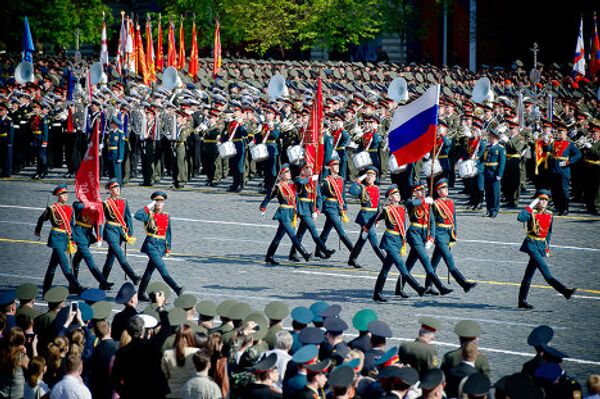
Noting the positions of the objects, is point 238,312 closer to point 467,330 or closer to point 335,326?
point 335,326

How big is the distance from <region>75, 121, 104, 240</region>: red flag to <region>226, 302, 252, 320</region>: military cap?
680 centimetres

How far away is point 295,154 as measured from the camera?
1142 inches

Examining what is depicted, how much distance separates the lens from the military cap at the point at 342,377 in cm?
987

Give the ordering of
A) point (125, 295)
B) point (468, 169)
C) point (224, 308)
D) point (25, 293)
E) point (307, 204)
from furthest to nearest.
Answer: point (468, 169) < point (307, 204) < point (25, 293) < point (125, 295) < point (224, 308)

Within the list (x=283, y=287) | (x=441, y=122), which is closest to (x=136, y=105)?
(x=441, y=122)

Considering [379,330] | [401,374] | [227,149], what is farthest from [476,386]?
[227,149]

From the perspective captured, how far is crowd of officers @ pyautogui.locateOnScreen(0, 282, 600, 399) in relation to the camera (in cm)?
1034

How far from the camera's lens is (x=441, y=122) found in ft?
96.5

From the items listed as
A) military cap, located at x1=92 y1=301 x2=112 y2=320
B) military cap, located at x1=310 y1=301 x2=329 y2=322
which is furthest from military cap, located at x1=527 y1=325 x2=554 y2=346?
military cap, located at x1=92 y1=301 x2=112 y2=320

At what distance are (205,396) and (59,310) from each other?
3.80m

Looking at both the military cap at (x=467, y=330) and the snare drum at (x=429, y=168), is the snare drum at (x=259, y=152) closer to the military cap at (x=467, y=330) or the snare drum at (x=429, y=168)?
the snare drum at (x=429, y=168)

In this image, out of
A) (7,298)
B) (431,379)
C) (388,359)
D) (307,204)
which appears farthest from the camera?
(307,204)

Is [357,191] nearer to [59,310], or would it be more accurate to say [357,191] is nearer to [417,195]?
[417,195]

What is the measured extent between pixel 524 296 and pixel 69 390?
9140 mm
